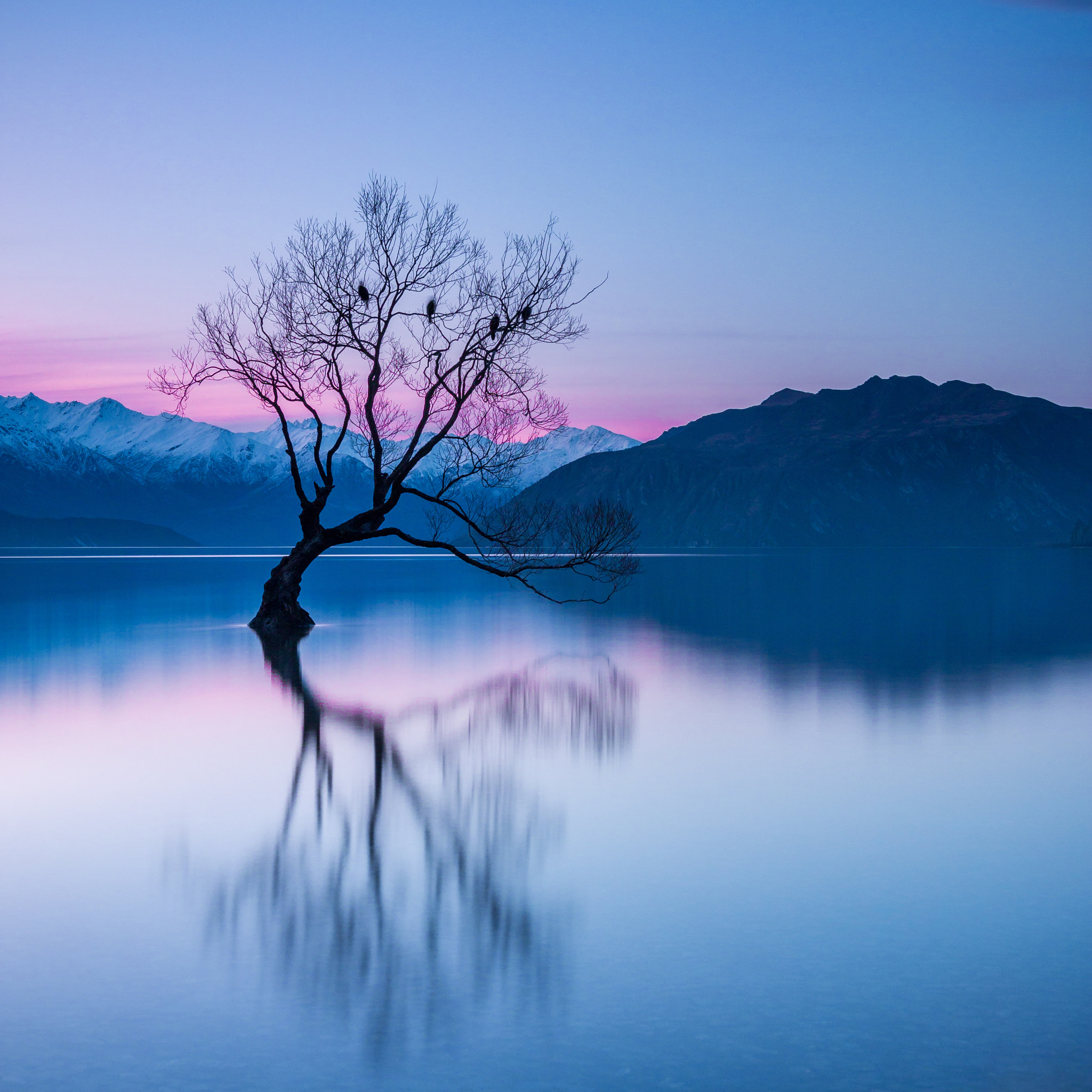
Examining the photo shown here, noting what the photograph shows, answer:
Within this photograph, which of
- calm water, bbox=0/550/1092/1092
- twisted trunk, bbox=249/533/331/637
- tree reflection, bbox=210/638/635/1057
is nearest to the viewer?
calm water, bbox=0/550/1092/1092

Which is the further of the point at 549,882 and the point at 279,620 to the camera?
the point at 279,620

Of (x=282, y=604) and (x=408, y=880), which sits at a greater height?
(x=282, y=604)

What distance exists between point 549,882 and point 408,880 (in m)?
0.91

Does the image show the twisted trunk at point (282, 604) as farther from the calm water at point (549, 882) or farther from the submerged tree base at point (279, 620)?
the calm water at point (549, 882)

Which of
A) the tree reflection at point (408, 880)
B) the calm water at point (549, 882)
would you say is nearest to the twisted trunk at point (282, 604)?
the calm water at point (549, 882)

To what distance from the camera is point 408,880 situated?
26.3ft

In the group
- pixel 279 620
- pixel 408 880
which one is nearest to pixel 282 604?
Answer: pixel 279 620

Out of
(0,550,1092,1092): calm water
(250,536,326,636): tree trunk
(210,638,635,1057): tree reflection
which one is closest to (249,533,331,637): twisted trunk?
(250,536,326,636): tree trunk

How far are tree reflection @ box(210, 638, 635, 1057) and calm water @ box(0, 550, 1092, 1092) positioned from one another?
32mm

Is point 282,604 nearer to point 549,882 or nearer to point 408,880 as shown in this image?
point 408,880

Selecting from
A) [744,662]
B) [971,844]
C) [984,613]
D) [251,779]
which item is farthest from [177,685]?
[984,613]

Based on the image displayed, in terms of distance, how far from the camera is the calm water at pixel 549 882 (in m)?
5.45

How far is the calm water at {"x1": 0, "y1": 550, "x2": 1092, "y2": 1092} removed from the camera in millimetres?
5453

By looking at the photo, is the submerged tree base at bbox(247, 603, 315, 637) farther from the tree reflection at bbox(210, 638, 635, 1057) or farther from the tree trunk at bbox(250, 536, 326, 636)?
the tree reflection at bbox(210, 638, 635, 1057)
